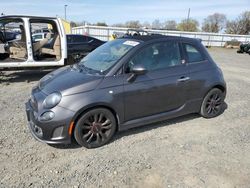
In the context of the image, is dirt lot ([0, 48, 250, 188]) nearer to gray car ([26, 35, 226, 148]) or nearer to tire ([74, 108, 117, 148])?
tire ([74, 108, 117, 148])

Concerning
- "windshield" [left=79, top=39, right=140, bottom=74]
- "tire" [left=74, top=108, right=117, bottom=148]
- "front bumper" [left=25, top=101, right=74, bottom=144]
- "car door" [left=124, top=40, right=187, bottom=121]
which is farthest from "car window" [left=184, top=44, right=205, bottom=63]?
"front bumper" [left=25, top=101, right=74, bottom=144]

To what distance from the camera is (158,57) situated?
4.09m

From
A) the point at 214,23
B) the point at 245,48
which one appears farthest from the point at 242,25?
the point at 245,48

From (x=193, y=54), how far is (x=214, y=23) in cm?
6537

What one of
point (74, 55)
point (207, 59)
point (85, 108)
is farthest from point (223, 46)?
point (85, 108)

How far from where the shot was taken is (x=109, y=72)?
3660mm

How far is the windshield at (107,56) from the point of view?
3.85 m

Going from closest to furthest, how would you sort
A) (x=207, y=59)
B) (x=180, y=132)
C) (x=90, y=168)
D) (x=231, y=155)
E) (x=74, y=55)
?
(x=90, y=168) → (x=231, y=155) → (x=180, y=132) → (x=207, y=59) → (x=74, y=55)

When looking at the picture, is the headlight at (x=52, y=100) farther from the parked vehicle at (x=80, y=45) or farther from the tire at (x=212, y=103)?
the parked vehicle at (x=80, y=45)

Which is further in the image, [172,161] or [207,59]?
[207,59]

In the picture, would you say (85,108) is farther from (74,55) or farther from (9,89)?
(74,55)

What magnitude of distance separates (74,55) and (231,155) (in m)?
7.01

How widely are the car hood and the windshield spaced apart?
0.73 feet

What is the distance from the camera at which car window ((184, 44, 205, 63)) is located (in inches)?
175
